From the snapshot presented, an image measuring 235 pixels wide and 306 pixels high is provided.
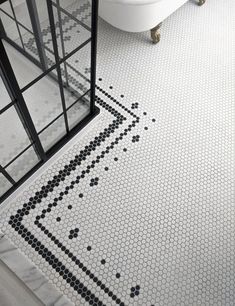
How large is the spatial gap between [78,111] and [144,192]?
0.49 m

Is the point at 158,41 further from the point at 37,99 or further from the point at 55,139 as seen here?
the point at 37,99

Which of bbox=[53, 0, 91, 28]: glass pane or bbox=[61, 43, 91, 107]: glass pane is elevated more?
bbox=[53, 0, 91, 28]: glass pane

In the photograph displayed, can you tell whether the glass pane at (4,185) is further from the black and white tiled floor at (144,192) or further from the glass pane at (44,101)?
the glass pane at (44,101)

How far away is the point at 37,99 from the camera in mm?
1213

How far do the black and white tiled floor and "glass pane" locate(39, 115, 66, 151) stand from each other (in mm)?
110

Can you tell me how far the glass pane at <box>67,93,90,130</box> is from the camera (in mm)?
1485

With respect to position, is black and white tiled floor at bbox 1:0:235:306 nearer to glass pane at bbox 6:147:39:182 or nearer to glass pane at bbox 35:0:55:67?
glass pane at bbox 6:147:39:182

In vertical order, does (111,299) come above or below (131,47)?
below

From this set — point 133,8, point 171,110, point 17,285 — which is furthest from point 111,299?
point 133,8

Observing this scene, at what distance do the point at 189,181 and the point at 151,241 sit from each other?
36cm

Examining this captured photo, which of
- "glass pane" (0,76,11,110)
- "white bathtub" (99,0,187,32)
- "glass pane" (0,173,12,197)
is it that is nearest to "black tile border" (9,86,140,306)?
"glass pane" (0,173,12,197)

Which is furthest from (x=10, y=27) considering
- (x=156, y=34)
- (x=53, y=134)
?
(x=156, y=34)

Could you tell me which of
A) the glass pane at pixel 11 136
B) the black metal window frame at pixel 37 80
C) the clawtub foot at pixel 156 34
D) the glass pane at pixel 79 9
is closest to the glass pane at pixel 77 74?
the black metal window frame at pixel 37 80

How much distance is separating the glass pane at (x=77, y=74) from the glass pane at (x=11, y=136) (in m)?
0.24
